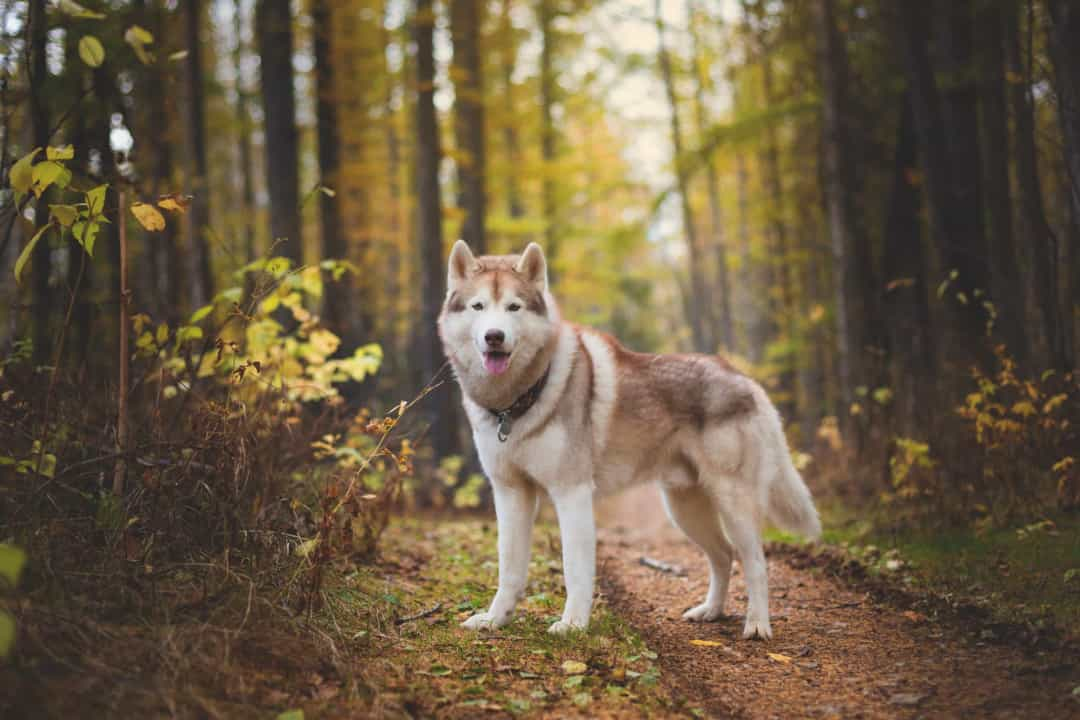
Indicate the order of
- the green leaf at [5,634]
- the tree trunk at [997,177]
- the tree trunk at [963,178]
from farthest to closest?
the tree trunk at [963,178], the tree trunk at [997,177], the green leaf at [5,634]

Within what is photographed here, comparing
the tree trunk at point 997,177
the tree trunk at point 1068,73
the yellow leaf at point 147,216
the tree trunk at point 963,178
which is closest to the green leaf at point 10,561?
→ the yellow leaf at point 147,216

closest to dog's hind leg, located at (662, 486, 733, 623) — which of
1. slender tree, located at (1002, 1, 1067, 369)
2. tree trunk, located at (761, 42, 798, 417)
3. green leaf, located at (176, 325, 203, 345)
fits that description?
green leaf, located at (176, 325, 203, 345)

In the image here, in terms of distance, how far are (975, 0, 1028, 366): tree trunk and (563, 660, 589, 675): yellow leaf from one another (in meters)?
4.79

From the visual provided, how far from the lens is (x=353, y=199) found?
47.3 ft

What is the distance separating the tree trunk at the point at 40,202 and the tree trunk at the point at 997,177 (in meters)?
6.88

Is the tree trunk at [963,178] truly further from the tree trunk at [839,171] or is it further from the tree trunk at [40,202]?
the tree trunk at [40,202]

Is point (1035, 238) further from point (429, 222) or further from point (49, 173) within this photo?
point (429, 222)

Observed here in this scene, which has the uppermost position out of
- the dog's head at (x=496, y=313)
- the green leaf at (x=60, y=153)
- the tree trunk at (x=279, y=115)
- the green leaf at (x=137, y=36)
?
the tree trunk at (x=279, y=115)

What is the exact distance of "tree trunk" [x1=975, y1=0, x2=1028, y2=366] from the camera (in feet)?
20.9

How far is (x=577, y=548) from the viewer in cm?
416

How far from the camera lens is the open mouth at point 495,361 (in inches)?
158

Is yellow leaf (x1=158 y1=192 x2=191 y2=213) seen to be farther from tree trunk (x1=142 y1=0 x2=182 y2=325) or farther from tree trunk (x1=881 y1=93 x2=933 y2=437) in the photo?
tree trunk (x1=142 y1=0 x2=182 y2=325)

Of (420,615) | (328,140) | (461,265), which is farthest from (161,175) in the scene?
(420,615)

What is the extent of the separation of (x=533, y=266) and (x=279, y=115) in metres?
6.30
